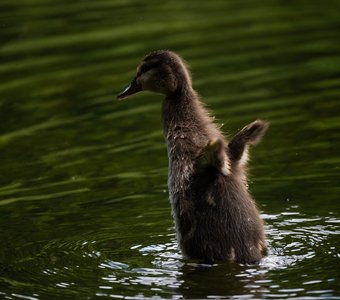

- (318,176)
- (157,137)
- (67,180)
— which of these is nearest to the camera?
(318,176)

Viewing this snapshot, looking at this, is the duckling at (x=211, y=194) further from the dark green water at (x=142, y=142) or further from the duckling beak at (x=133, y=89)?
the duckling beak at (x=133, y=89)

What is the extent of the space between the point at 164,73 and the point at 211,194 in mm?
1366

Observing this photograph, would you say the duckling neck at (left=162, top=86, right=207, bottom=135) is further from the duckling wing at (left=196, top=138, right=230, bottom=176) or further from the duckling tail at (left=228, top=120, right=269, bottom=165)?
the duckling wing at (left=196, top=138, right=230, bottom=176)

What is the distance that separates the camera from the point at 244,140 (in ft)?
34.5

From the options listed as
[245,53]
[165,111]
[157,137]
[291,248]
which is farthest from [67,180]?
[245,53]

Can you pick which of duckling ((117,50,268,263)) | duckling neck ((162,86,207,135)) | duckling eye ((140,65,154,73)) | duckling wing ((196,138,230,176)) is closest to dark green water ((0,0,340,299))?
duckling ((117,50,268,263))

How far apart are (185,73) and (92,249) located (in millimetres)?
1825

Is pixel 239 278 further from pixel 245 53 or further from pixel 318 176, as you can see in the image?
pixel 245 53

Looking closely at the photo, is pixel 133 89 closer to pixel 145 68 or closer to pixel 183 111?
pixel 145 68

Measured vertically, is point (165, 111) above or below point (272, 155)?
above

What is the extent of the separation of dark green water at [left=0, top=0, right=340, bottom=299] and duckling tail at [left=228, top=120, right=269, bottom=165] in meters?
0.90

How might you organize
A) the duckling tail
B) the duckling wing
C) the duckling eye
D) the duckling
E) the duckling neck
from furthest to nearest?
the duckling eye < the duckling neck < the duckling tail < the duckling < the duckling wing

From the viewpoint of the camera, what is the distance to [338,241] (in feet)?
34.7

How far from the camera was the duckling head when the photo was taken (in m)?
11.0
